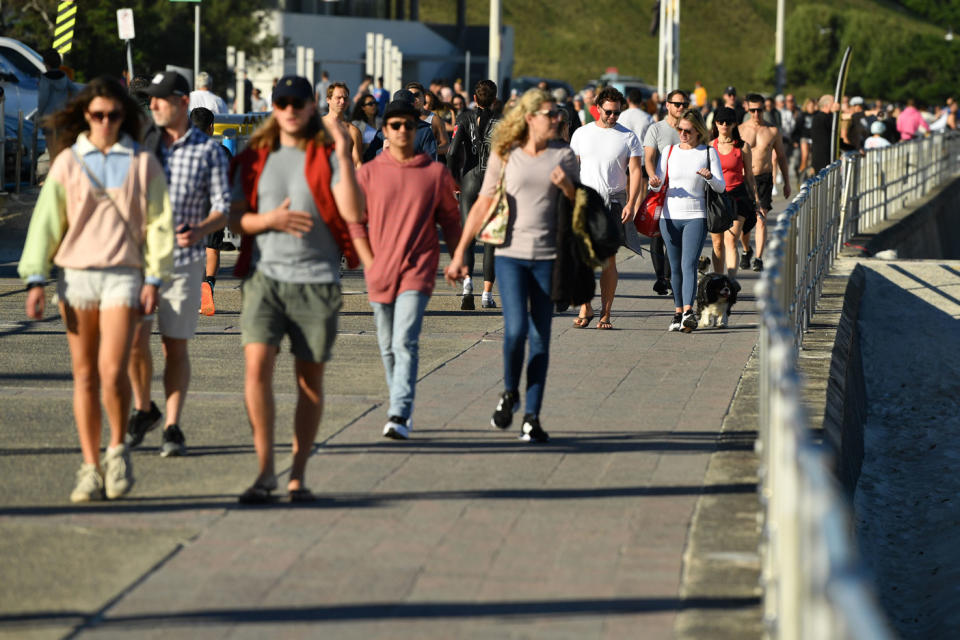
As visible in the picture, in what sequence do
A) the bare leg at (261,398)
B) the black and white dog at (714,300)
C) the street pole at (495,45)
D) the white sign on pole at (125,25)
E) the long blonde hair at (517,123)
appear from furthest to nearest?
the street pole at (495,45)
the white sign on pole at (125,25)
the black and white dog at (714,300)
the long blonde hair at (517,123)
the bare leg at (261,398)

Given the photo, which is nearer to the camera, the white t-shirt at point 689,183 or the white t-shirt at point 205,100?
the white t-shirt at point 689,183

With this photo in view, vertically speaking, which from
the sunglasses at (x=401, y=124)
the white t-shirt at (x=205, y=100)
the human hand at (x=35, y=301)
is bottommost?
the human hand at (x=35, y=301)

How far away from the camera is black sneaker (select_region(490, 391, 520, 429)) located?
812cm

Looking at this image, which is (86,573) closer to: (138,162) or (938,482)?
(138,162)

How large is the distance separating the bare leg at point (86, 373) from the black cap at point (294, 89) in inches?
44.5

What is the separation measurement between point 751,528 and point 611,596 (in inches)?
37.6

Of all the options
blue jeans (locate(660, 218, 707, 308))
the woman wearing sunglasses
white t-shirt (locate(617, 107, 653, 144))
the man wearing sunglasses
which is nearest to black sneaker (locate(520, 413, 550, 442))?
the woman wearing sunglasses

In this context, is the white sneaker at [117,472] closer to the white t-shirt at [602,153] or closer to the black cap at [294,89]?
the black cap at [294,89]

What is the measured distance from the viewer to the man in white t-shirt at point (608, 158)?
11.9 m

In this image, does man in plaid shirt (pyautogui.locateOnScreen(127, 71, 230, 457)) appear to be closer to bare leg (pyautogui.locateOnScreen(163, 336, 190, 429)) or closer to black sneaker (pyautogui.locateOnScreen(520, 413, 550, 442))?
bare leg (pyautogui.locateOnScreen(163, 336, 190, 429))

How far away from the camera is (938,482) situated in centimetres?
1294

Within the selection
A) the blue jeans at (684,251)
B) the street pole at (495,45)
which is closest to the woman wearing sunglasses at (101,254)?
the blue jeans at (684,251)

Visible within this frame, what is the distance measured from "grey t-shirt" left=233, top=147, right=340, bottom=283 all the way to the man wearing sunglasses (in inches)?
282

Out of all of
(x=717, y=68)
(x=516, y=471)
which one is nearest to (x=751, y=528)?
(x=516, y=471)
